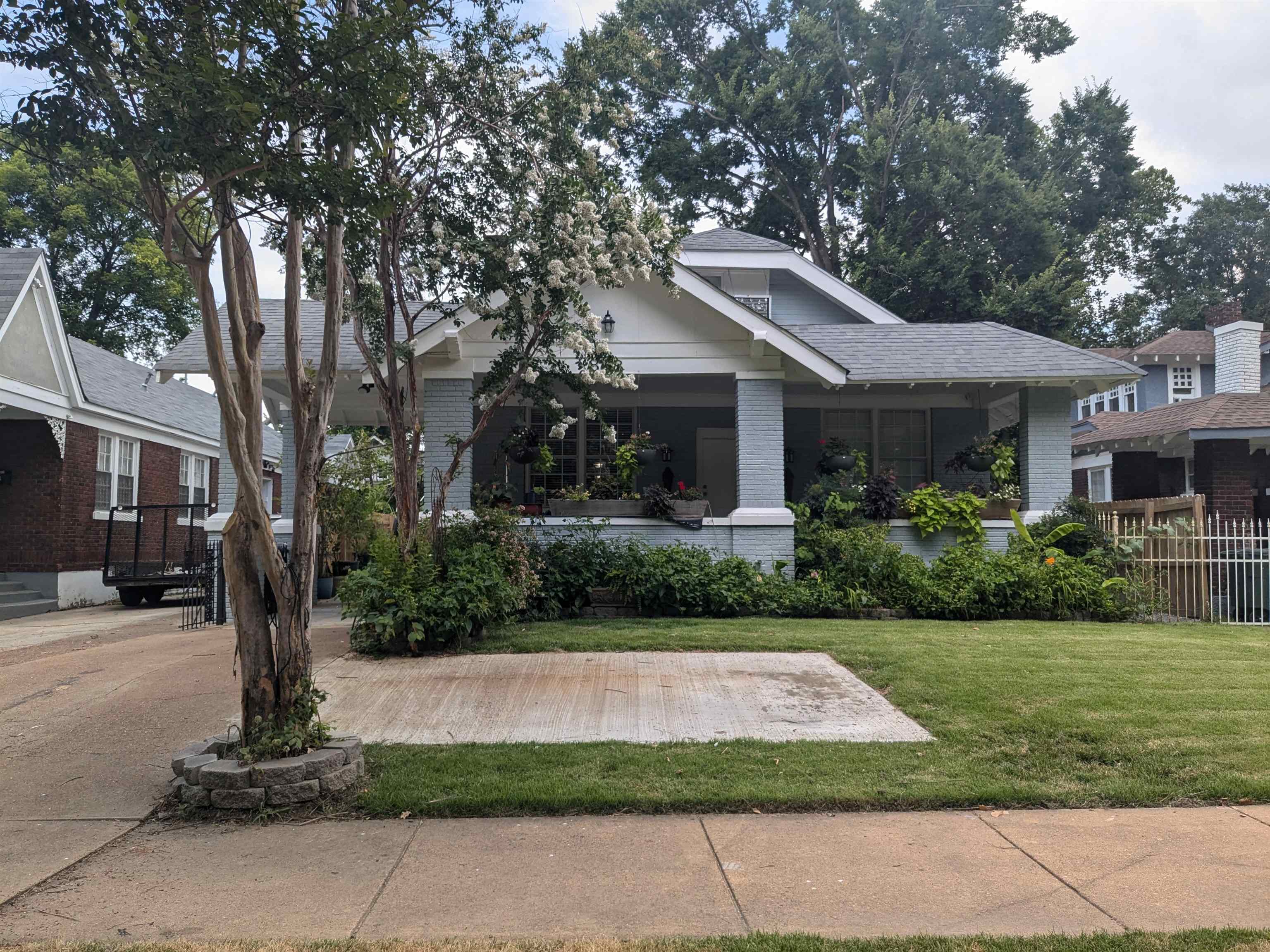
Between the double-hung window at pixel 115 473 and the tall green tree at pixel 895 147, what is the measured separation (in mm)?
19920

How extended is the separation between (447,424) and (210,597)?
398 centimetres

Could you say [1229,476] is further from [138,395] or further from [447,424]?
[138,395]

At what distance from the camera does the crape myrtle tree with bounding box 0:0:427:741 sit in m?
5.09

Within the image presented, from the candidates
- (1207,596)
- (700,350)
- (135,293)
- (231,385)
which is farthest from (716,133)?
(231,385)

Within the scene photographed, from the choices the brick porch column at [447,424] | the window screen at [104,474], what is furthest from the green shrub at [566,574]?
the window screen at [104,474]

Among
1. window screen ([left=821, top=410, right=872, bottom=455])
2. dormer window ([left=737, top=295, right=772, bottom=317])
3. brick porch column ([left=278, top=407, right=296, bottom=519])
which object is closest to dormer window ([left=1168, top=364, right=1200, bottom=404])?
dormer window ([left=737, top=295, right=772, bottom=317])

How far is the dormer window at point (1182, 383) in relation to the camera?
2977 centimetres

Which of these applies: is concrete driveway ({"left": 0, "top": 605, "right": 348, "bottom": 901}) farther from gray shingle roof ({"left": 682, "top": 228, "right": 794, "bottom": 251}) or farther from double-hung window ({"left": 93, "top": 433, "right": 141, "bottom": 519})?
gray shingle roof ({"left": 682, "top": 228, "right": 794, "bottom": 251})

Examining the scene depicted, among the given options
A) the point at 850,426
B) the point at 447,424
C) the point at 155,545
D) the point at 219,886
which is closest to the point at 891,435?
the point at 850,426

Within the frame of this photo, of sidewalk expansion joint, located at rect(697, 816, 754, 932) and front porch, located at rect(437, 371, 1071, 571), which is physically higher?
front porch, located at rect(437, 371, 1071, 571)

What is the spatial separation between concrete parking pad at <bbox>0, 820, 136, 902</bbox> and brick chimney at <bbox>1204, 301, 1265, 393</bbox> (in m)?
22.3

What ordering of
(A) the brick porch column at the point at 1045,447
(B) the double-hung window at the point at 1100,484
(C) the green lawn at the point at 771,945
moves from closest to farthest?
(C) the green lawn at the point at 771,945
(A) the brick porch column at the point at 1045,447
(B) the double-hung window at the point at 1100,484

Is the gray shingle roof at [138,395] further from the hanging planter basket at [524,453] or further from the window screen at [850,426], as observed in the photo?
the window screen at [850,426]

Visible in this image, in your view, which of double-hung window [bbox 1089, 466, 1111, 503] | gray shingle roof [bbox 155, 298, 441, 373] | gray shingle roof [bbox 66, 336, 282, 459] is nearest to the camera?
gray shingle roof [bbox 155, 298, 441, 373]
